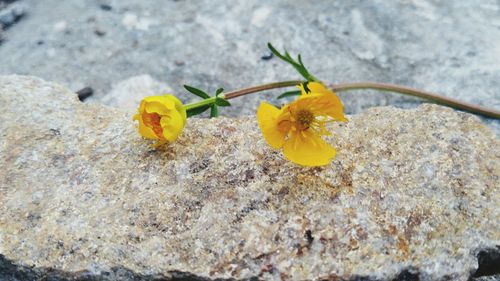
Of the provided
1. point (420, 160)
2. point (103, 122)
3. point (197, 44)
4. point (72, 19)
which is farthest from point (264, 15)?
point (420, 160)

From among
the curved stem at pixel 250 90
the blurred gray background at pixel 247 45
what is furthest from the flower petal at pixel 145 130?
the blurred gray background at pixel 247 45

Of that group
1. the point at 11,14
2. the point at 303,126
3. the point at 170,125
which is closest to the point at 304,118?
the point at 303,126

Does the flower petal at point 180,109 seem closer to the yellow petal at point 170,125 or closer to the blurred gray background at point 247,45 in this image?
the yellow petal at point 170,125

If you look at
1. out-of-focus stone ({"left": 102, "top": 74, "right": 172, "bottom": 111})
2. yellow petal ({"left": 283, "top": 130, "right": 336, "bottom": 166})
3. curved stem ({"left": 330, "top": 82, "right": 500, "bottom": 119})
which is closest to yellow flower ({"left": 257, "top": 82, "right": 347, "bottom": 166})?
yellow petal ({"left": 283, "top": 130, "right": 336, "bottom": 166})

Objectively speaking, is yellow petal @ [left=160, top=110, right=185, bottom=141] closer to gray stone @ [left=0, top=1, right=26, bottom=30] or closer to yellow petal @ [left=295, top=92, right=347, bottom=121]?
yellow petal @ [left=295, top=92, right=347, bottom=121]

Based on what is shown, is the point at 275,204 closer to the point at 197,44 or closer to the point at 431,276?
the point at 431,276

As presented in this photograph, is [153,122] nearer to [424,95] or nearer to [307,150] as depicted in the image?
[307,150]
